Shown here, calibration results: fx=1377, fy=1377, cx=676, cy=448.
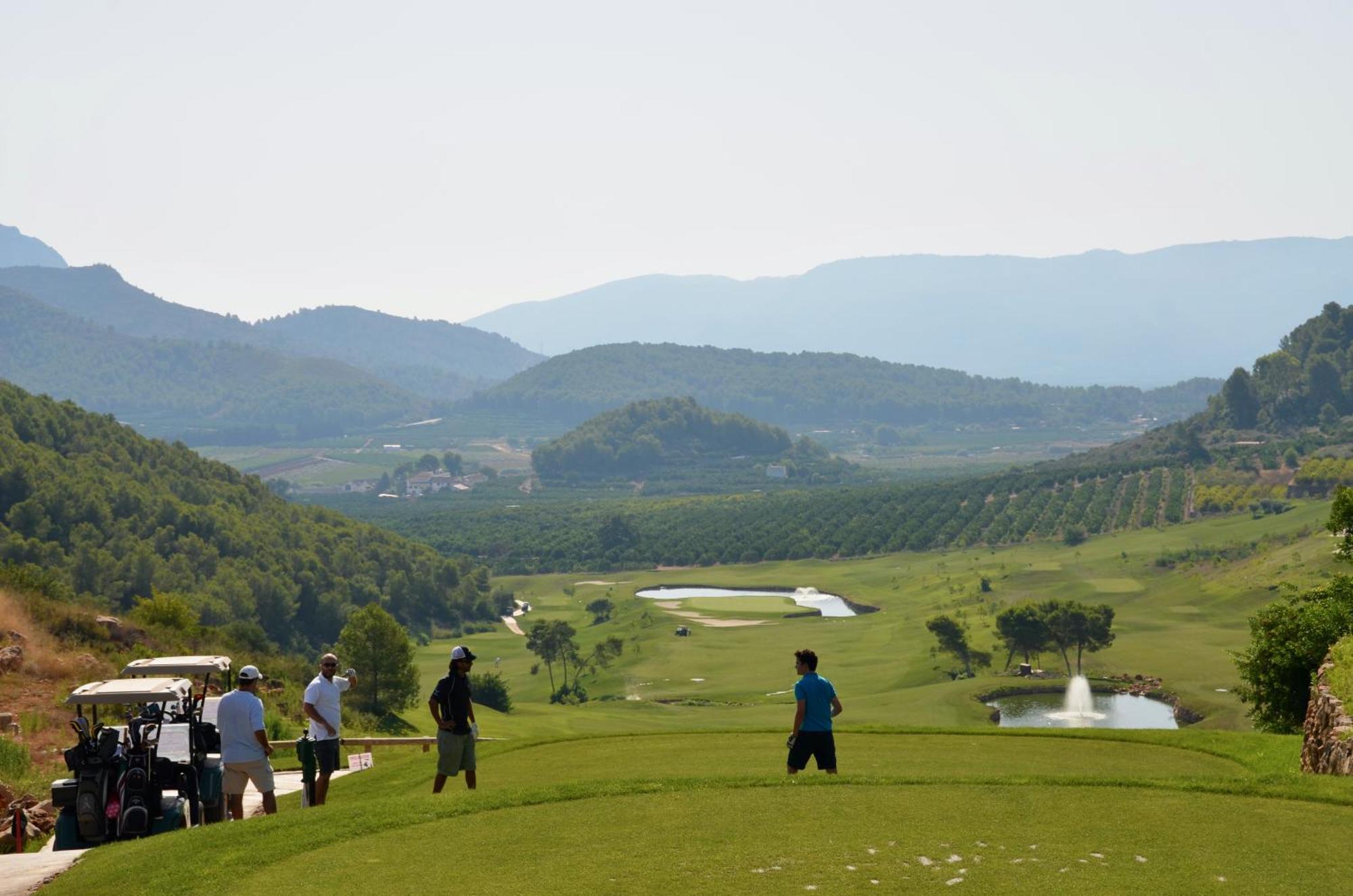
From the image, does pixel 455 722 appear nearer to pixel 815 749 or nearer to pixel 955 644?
pixel 815 749

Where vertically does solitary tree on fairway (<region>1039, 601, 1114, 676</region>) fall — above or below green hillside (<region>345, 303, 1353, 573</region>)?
below

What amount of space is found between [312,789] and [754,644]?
66.0 m

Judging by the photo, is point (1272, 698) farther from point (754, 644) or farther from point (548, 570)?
point (548, 570)

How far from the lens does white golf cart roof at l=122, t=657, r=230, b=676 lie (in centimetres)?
1712

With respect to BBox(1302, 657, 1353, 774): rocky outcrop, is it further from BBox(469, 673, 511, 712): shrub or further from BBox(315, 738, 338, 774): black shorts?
BBox(469, 673, 511, 712): shrub

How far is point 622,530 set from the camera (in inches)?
6255

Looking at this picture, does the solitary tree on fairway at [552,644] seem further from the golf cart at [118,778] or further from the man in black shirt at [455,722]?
the golf cart at [118,778]

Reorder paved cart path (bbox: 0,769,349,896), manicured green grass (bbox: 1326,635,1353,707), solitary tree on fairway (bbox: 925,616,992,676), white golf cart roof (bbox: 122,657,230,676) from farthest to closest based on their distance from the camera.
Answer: solitary tree on fairway (bbox: 925,616,992,676)
manicured green grass (bbox: 1326,635,1353,707)
white golf cart roof (bbox: 122,657,230,676)
paved cart path (bbox: 0,769,349,896)

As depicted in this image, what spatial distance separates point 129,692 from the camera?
51.6 feet

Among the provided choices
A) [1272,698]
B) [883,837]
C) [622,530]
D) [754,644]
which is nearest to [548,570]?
[622,530]

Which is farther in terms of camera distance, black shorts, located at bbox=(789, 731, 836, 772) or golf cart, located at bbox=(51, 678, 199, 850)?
black shorts, located at bbox=(789, 731, 836, 772)

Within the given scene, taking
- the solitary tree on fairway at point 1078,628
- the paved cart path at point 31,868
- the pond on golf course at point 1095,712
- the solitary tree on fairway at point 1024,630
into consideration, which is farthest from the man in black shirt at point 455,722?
the solitary tree on fairway at point 1024,630

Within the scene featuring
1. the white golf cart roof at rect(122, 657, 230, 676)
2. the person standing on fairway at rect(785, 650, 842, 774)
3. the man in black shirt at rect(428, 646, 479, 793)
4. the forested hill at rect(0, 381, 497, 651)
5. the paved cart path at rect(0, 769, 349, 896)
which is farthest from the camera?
the forested hill at rect(0, 381, 497, 651)

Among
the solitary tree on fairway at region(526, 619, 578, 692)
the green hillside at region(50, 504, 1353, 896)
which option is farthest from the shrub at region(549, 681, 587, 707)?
the green hillside at region(50, 504, 1353, 896)
